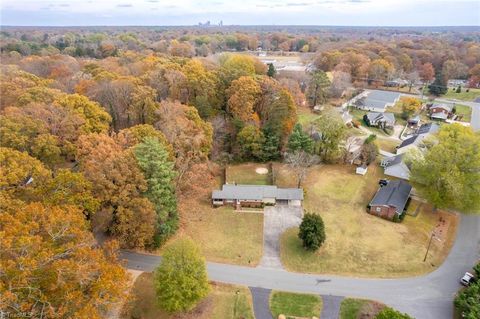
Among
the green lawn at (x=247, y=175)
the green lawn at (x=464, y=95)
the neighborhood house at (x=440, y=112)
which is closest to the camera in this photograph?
the green lawn at (x=247, y=175)

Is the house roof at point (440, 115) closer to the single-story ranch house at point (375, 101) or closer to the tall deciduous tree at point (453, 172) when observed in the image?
the single-story ranch house at point (375, 101)

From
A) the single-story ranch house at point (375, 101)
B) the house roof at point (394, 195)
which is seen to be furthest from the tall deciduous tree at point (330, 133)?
the single-story ranch house at point (375, 101)

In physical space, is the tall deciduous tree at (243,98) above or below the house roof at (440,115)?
above

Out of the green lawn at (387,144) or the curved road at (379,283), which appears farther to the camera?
the green lawn at (387,144)

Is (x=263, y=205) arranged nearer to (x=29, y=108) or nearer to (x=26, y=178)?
(x=26, y=178)

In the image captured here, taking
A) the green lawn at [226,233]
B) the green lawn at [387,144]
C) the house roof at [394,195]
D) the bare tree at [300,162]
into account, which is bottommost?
the green lawn at [226,233]

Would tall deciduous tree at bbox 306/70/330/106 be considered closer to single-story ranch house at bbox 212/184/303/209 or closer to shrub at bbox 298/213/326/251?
single-story ranch house at bbox 212/184/303/209
